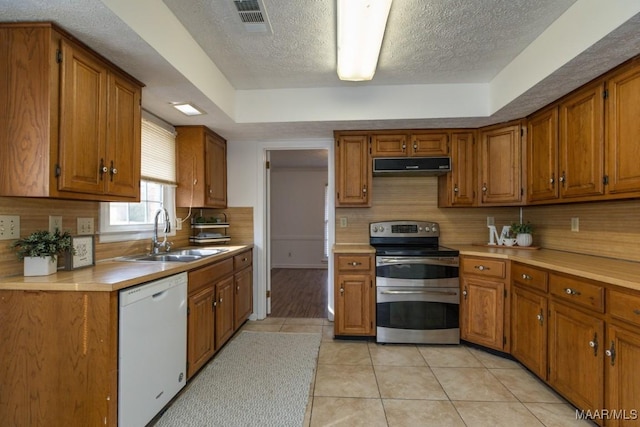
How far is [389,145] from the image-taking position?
3193 millimetres

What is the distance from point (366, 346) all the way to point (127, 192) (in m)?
2.32

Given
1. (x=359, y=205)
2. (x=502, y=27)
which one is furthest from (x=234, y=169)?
(x=502, y=27)

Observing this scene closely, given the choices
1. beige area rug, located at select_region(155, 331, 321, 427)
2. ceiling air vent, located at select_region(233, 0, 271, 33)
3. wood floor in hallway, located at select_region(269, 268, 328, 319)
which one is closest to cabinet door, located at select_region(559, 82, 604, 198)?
ceiling air vent, located at select_region(233, 0, 271, 33)

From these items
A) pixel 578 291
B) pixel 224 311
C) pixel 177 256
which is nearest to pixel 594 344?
pixel 578 291

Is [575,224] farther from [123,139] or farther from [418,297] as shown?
[123,139]

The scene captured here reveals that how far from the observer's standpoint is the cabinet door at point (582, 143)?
2.09m

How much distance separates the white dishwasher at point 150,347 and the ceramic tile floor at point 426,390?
0.87m

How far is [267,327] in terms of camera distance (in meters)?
3.39

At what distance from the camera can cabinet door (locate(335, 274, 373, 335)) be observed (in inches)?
117

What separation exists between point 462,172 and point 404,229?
83 cm

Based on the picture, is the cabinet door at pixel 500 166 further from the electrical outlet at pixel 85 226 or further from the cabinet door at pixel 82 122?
the electrical outlet at pixel 85 226

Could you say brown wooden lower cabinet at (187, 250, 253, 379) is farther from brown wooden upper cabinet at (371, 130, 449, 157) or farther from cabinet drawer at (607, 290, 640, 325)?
cabinet drawer at (607, 290, 640, 325)

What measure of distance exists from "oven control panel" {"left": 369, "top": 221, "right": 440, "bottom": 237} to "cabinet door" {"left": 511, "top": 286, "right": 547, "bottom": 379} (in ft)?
3.48

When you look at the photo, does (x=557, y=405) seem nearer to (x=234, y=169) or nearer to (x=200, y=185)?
(x=200, y=185)
